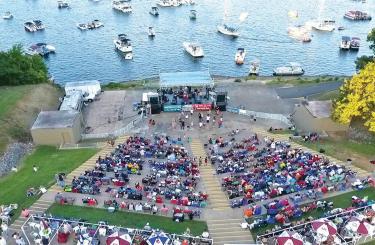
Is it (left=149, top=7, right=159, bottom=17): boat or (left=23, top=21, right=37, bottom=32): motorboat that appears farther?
(left=149, top=7, right=159, bottom=17): boat

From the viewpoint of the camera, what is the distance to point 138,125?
64500 mm

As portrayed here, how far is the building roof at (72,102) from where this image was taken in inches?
2668

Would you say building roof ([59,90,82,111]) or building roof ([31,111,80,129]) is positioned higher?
building roof ([31,111,80,129])

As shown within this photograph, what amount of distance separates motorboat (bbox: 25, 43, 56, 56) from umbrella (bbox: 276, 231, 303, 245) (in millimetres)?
90379

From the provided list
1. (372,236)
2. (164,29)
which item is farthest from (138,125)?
(164,29)

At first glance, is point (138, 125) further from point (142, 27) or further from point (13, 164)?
point (142, 27)

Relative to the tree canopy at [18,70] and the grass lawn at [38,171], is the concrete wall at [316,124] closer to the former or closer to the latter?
the grass lawn at [38,171]

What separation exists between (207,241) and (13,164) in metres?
27.6

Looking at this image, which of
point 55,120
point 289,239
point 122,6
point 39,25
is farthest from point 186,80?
point 122,6

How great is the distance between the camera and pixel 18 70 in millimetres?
78500

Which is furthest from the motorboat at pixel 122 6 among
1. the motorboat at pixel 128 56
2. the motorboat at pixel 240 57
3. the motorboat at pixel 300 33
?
the motorboat at pixel 300 33

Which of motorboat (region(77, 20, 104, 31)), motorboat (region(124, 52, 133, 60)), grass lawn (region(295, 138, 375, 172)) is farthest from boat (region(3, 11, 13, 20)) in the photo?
grass lawn (region(295, 138, 375, 172))

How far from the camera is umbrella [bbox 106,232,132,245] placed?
3770cm

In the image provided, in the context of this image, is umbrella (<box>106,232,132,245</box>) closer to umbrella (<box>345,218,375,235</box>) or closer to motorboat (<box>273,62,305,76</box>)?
umbrella (<box>345,218,375,235</box>)
